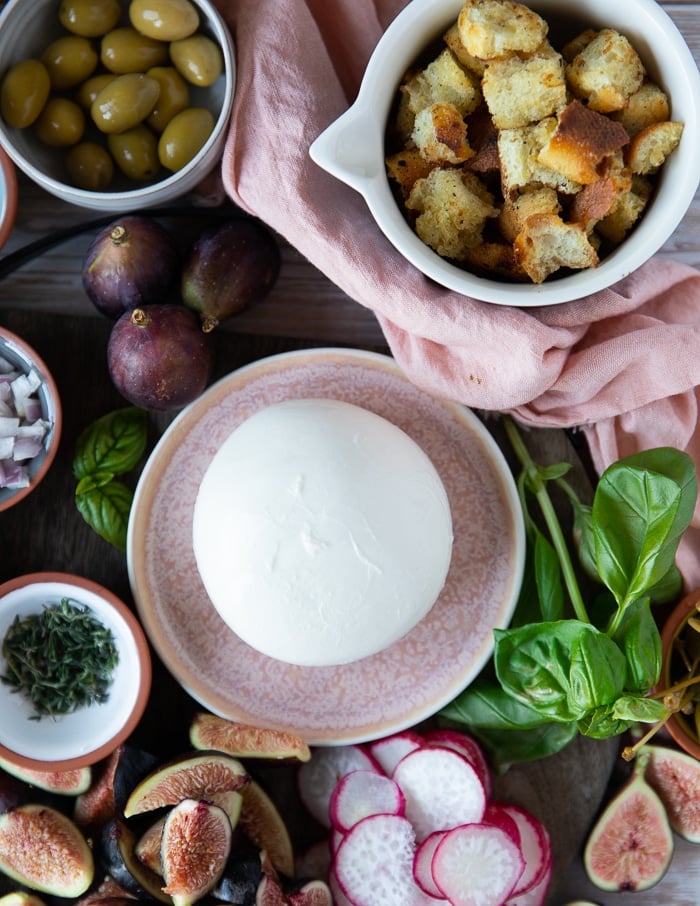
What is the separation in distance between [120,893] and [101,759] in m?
0.16

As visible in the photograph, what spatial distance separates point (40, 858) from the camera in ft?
3.62

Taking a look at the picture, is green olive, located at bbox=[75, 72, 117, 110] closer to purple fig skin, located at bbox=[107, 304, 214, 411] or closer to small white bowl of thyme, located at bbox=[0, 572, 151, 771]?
purple fig skin, located at bbox=[107, 304, 214, 411]

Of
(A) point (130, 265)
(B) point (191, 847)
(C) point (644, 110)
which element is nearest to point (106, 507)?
(A) point (130, 265)

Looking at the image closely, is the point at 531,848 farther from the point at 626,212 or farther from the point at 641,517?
the point at 626,212

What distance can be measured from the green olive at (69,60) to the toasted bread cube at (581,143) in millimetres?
542

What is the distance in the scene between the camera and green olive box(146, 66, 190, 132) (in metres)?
1.08

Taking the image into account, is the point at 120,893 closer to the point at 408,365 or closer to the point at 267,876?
the point at 267,876

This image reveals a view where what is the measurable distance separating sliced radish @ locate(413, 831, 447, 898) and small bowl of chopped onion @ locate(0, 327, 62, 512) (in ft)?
2.03

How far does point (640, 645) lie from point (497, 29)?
625 mm

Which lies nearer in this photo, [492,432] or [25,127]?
[25,127]

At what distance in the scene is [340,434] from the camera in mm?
1056

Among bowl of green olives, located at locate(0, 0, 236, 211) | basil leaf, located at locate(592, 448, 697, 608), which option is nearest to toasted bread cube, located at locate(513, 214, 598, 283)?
basil leaf, located at locate(592, 448, 697, 608)

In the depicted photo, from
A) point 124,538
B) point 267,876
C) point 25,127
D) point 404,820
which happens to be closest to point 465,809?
point 404,820

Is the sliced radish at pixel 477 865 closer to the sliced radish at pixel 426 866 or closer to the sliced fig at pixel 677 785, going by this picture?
the sliced radish at pixel 426 866
